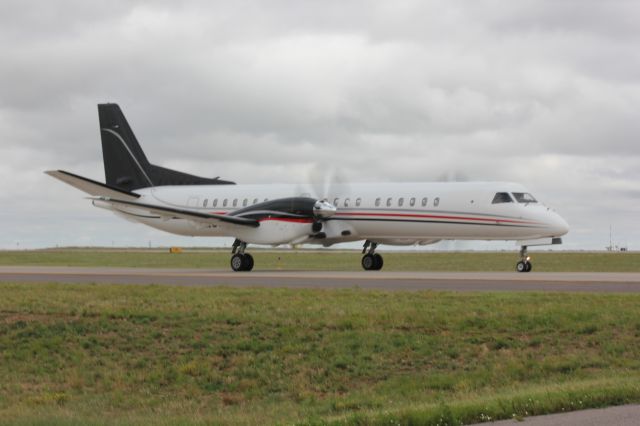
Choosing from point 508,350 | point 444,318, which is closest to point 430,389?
point 508,350

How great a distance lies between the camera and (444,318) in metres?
19.8

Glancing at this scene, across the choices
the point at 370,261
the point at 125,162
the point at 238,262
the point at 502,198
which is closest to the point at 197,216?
the point at 238,262

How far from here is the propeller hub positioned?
3988 cm

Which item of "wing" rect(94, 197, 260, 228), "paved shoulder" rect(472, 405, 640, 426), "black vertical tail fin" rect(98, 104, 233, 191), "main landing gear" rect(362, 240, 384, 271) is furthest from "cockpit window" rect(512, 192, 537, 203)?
"paved shoulder" rect(472, 405, 640, 426)

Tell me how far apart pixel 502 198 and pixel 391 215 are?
5.22m

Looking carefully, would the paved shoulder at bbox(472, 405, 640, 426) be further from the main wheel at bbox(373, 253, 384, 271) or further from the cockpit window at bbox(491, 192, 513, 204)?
the main wheel at bbox(373, 253, 384, 271)

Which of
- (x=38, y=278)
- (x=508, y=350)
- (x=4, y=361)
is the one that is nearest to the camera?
(x=508, y=350)

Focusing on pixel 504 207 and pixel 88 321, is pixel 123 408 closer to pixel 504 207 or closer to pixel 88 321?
pixel 88 321

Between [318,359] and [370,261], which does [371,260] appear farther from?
[318,359]

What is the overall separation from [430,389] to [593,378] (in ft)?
9.63

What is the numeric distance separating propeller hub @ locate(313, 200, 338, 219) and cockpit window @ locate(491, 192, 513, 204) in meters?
7.68

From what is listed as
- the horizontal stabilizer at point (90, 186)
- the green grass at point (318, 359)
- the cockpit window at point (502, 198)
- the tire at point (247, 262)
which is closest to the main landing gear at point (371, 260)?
the tire at point (247, 262)

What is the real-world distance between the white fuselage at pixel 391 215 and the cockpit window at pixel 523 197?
0.17m

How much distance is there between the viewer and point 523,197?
1458 inches
